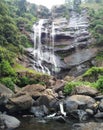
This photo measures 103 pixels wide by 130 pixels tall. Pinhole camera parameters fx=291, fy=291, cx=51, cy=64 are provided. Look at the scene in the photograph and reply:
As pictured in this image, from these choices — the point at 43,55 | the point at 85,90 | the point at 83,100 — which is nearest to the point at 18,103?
the point at 83,100

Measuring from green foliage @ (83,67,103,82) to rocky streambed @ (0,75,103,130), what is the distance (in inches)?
283

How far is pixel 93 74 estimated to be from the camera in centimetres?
3494

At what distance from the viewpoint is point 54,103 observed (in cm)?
2506

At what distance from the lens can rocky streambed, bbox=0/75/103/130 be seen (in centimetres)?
1978

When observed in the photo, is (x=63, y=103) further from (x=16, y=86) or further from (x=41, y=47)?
(x=41, y=47)

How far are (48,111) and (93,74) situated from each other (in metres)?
12.4

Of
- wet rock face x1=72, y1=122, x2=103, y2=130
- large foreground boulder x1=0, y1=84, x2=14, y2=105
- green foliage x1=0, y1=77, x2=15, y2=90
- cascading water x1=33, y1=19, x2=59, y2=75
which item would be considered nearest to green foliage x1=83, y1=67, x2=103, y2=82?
cascading water x1=33, y1=19, x2=59, y2=75

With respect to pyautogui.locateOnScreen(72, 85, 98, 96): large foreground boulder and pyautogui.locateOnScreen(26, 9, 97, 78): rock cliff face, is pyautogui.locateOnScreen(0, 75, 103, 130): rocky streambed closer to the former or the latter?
pyautogui.locateOnScreen(72, 85, 98, 96): large foreground boulder

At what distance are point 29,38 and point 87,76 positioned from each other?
15.4m

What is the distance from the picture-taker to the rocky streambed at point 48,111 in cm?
1978

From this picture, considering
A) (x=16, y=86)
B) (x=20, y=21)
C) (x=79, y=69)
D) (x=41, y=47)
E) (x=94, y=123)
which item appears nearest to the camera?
(x=94, y=123)

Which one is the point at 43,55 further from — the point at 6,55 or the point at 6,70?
the point at 6,70

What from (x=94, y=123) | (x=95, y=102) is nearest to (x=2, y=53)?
(x=95, y=102)

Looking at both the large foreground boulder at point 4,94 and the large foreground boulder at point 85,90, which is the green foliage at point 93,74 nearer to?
the large foreground boulder at point 85,90
